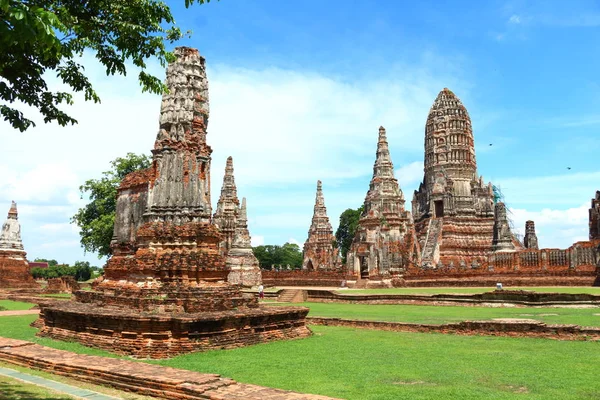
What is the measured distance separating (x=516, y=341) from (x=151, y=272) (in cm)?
834

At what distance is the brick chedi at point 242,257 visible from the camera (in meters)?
36.9

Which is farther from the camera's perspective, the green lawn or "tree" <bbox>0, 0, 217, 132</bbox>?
the green lawn

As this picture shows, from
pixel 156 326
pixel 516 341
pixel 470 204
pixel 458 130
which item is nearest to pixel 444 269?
pixel 470 204

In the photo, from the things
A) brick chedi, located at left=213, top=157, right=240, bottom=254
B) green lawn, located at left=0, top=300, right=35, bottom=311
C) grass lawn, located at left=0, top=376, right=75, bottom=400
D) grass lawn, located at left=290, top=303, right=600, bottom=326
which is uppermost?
brick chedi, located at left=213, top=157, right=240, bottom=254

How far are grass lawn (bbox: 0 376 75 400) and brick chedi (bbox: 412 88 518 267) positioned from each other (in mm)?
39019

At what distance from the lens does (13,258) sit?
3616 cm

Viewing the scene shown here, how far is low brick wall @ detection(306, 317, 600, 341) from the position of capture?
34.8ft

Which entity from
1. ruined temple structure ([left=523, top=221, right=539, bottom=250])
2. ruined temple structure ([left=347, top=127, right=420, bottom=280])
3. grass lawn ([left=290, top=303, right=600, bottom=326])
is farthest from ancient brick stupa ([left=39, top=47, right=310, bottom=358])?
ruined temple structure ([left=523, top=221, right=539, bottom=250])

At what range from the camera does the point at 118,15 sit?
650 cm

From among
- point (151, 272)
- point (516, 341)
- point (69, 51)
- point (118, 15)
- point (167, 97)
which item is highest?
point (167, 97)

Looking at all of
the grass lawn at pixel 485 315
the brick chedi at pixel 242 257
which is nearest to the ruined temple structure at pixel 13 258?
the brick chedi at pixel 242 257

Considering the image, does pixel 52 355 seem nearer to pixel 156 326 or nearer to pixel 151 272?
pixel 156 326

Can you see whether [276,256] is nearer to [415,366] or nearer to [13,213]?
[13,213]

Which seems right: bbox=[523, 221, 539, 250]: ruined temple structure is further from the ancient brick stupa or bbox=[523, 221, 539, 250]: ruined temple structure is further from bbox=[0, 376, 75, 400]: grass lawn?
bbox=[0, 376, 75, 400]: grass lawn
